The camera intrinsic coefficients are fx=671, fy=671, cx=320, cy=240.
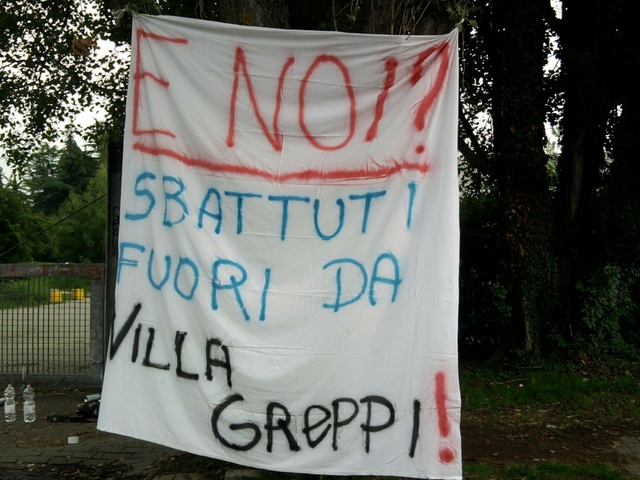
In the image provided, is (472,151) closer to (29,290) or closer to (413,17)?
(413,17)

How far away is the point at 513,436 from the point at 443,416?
2.85 meters

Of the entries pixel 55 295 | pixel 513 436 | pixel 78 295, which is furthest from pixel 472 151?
pixel 55 295

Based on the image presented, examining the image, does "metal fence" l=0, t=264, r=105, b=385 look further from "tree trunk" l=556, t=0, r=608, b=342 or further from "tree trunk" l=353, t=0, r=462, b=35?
"tree trunk" l=556, t=0, r=608, b=342

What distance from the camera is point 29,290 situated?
301 inches

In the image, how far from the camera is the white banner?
3.36 m

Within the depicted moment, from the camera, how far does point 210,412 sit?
137 inches

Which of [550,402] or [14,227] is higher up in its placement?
[14,227]

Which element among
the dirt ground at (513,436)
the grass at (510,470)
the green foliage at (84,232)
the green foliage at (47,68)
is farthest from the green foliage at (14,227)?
the grass at (510,470)

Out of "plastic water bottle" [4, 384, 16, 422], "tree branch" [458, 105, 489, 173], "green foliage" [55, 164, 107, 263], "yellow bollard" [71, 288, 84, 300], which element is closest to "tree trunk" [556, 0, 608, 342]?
"tree branch" [458, 105, 489, 173]

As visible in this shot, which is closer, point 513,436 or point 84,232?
point 513,436

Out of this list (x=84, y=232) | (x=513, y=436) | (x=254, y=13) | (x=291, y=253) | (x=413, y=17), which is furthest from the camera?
(x=84, y=232)

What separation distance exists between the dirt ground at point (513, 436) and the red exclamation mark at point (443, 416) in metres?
1.93

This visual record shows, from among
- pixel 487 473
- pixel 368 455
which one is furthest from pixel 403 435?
pixel 487 473

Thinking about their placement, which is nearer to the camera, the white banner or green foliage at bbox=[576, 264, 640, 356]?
the white banner
